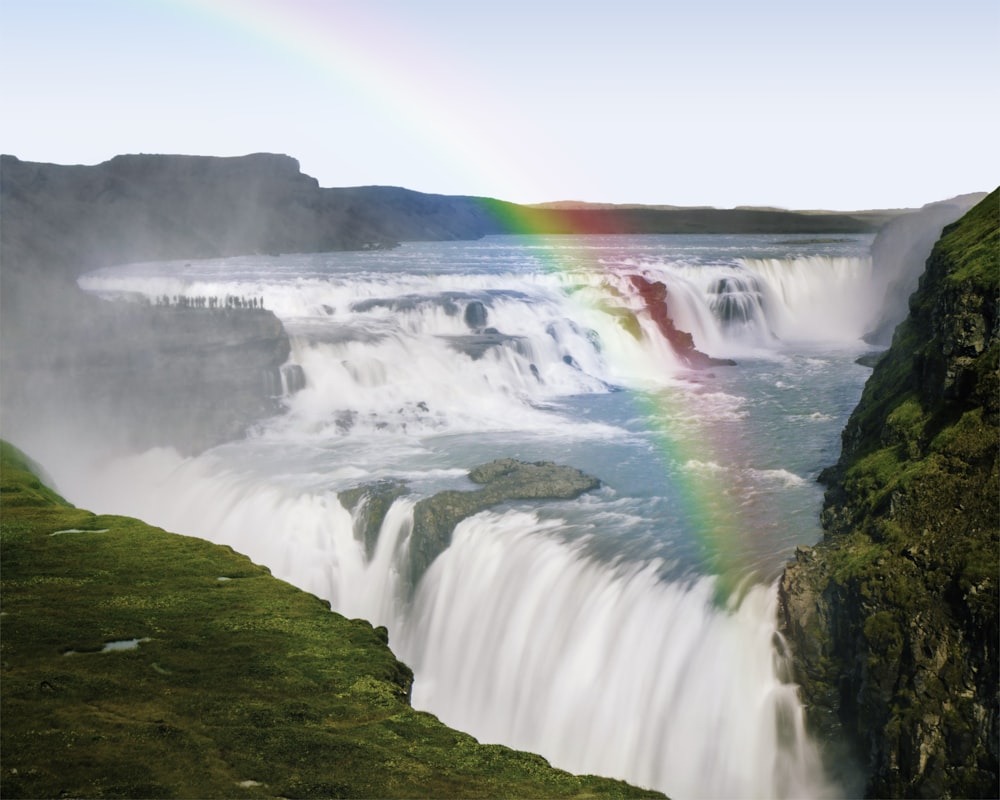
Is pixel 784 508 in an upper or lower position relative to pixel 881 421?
lower

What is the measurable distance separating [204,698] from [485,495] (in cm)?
1148

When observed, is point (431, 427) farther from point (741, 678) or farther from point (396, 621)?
point (741, 678)

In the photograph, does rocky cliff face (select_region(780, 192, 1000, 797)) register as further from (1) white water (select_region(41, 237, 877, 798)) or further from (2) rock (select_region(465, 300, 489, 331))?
(2) rock (select_region(465, 300, 489, 331))

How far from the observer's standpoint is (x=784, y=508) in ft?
66.8

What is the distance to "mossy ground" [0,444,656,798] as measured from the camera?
916cm

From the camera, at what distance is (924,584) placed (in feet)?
41.4

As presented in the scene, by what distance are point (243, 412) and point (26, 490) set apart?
13.5 m

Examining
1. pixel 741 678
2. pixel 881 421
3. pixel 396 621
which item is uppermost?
pixel 881 421

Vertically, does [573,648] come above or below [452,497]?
below

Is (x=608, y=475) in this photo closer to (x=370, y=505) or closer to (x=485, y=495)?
(x=485, y=495)

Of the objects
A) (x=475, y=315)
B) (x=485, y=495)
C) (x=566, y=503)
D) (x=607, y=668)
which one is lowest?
(x=607, y=668)

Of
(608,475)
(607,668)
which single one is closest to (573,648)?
(607,668)

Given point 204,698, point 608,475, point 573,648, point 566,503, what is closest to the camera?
point 204,698

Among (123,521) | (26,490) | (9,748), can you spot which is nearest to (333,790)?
(9,748)
